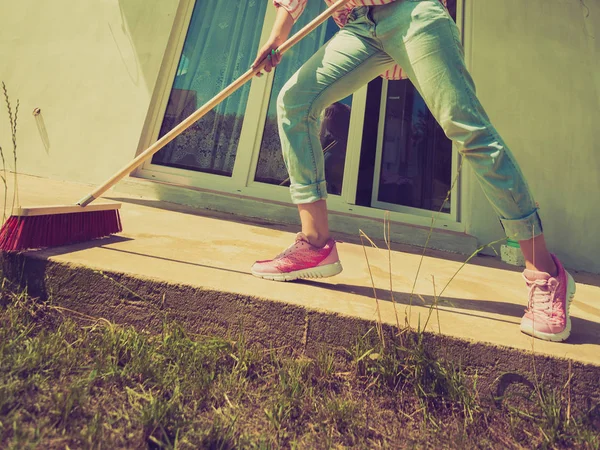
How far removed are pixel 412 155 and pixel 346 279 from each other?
2.47 m

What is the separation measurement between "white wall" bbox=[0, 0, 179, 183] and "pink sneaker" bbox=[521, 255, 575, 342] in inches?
123

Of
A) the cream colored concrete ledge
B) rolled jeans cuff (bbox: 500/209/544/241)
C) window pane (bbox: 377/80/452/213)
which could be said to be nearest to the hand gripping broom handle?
the cream colored concrete ledge

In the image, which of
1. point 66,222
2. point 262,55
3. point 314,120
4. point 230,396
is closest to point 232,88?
point 262,55

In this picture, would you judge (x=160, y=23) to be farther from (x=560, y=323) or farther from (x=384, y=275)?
(x=560, y=323)

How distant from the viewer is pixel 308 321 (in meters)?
1.05

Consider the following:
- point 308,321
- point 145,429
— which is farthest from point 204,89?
point 145,429

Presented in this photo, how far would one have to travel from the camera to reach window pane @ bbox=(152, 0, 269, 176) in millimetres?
3402

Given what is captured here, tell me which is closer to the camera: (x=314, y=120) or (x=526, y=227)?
(x=526, y=227)

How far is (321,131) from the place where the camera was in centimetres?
338

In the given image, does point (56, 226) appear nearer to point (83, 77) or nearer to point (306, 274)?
point (306, 274)

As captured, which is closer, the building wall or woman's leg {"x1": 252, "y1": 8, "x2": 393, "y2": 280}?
woman's leg {"x1": 252, "y1": 8, "x2": 393, "y2": 280}

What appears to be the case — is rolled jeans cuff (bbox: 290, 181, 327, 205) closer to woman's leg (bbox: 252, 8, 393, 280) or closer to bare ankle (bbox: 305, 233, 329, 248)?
woman's leg (bbox: 252, 8, 393, 280)

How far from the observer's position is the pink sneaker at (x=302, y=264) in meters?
1.33

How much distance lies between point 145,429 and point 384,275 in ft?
3.92
